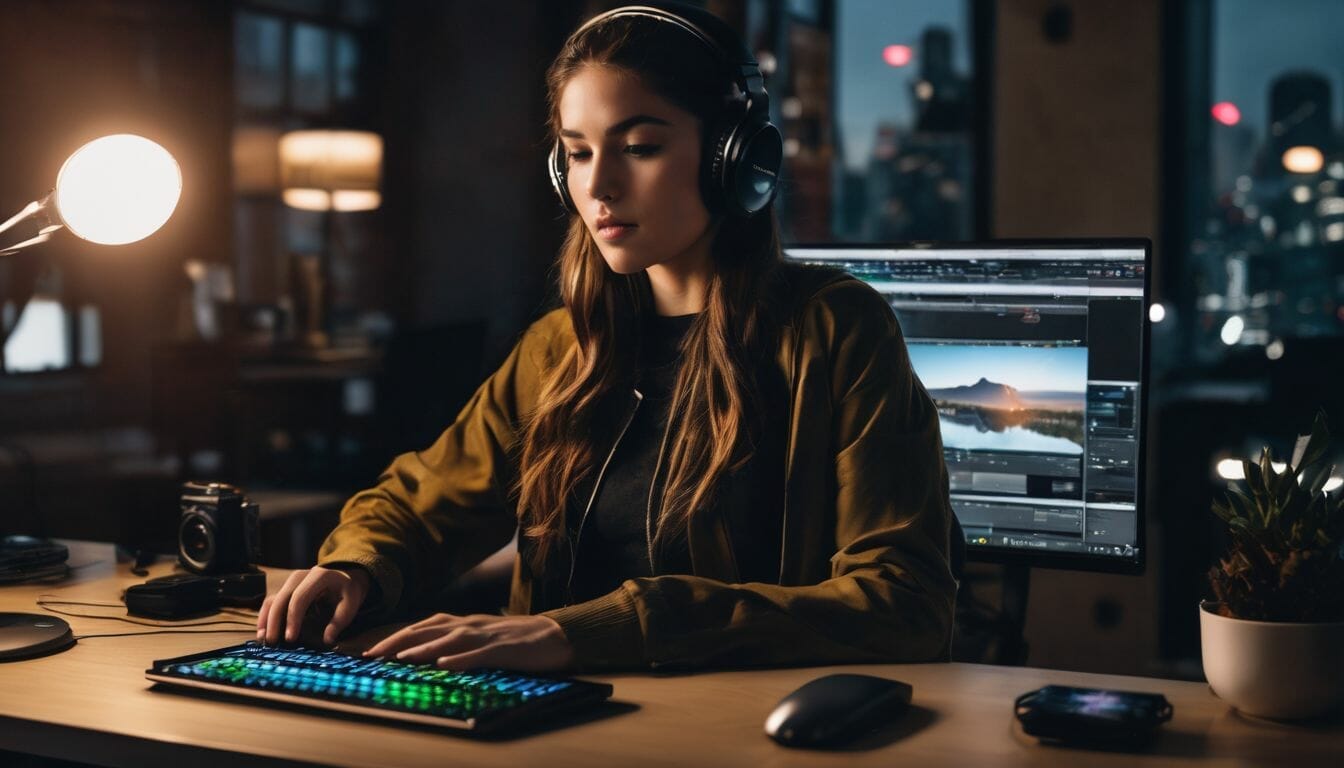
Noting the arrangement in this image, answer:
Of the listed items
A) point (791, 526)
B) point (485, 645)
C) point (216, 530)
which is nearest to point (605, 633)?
point (485, 645)

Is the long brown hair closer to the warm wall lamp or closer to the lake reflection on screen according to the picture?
the lake reflection on screen

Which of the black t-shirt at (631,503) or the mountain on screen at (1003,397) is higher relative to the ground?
the mountain on screen at (1003,397)

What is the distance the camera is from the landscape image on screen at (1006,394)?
5.13 feet

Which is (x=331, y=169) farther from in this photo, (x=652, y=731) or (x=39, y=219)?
(x=652, y=731)

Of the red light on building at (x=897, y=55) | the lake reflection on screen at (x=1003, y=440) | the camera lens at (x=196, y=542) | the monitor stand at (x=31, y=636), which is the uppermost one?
the red light on building at (x=897, y=55)

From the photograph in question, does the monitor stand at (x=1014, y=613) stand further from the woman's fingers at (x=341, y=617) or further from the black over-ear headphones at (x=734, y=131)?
the woman's fingers at (x=341, y=617)

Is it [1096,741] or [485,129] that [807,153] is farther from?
[1096,741]

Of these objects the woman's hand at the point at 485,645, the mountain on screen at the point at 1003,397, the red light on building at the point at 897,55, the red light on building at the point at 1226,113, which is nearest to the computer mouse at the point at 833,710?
the woman's hand at the point at 485,645

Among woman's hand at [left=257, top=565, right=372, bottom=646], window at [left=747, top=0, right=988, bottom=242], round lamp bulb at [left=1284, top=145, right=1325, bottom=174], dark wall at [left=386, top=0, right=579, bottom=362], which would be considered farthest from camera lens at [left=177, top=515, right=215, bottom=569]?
dark wall at [left=386, top=0, right=579, bottom=362]

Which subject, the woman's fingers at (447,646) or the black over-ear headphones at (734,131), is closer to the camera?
the woman's fingers at (447,646)

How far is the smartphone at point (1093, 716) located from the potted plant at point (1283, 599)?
8cm

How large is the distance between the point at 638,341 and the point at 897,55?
3442mm

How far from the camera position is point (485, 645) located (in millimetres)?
1130

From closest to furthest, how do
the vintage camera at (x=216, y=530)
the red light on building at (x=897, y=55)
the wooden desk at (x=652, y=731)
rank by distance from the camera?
the wooden desk at (x=652, y=731)
the vintage camera at (x=216, y=530)
the red light on building at (x=897, y=55)
